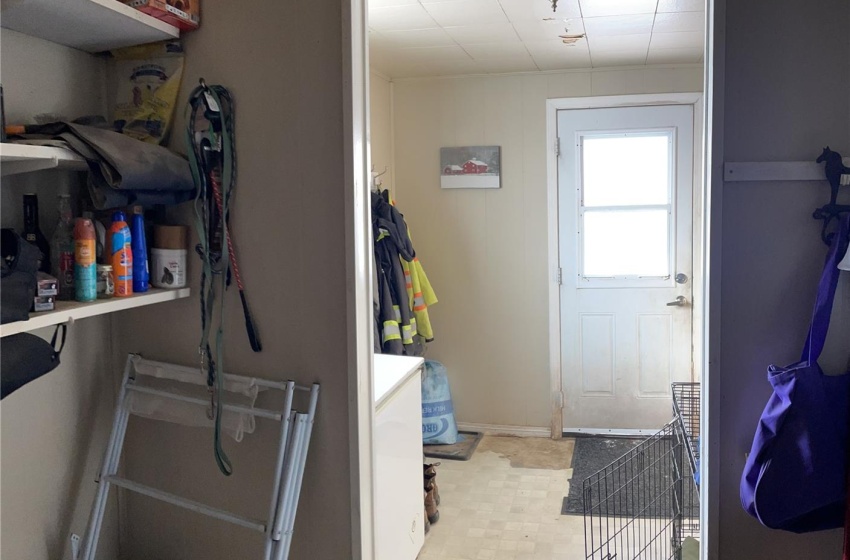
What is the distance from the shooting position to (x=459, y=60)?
3.96 metres

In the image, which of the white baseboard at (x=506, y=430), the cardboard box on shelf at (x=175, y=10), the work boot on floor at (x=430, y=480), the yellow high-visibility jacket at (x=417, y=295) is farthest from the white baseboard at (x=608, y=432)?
the cardboard box on shelf at (x=175, y=10)

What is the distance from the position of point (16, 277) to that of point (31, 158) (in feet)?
0.80

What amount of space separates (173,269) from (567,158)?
2958 millimetres

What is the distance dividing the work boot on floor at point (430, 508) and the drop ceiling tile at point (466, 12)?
2032 mm

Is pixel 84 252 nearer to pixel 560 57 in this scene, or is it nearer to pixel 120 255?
pixel 120 255

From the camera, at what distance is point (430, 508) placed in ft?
10.7

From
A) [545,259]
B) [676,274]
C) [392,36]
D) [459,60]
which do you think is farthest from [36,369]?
[676,274]

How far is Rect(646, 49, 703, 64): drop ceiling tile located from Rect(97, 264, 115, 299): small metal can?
3.06m

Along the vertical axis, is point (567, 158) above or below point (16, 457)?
above

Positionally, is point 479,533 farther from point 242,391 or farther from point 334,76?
point 334,76

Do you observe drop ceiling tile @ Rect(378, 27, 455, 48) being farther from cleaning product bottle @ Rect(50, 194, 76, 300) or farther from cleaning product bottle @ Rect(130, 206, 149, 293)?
cleaning product bottle @ Rect(50, 194, 76, 300)

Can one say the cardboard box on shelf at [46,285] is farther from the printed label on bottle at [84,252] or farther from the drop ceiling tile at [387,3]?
the drop ceiling tile at [387,3]

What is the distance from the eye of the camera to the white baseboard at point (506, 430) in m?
4.48

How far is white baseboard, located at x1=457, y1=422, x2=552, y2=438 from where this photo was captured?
4.48 meters
